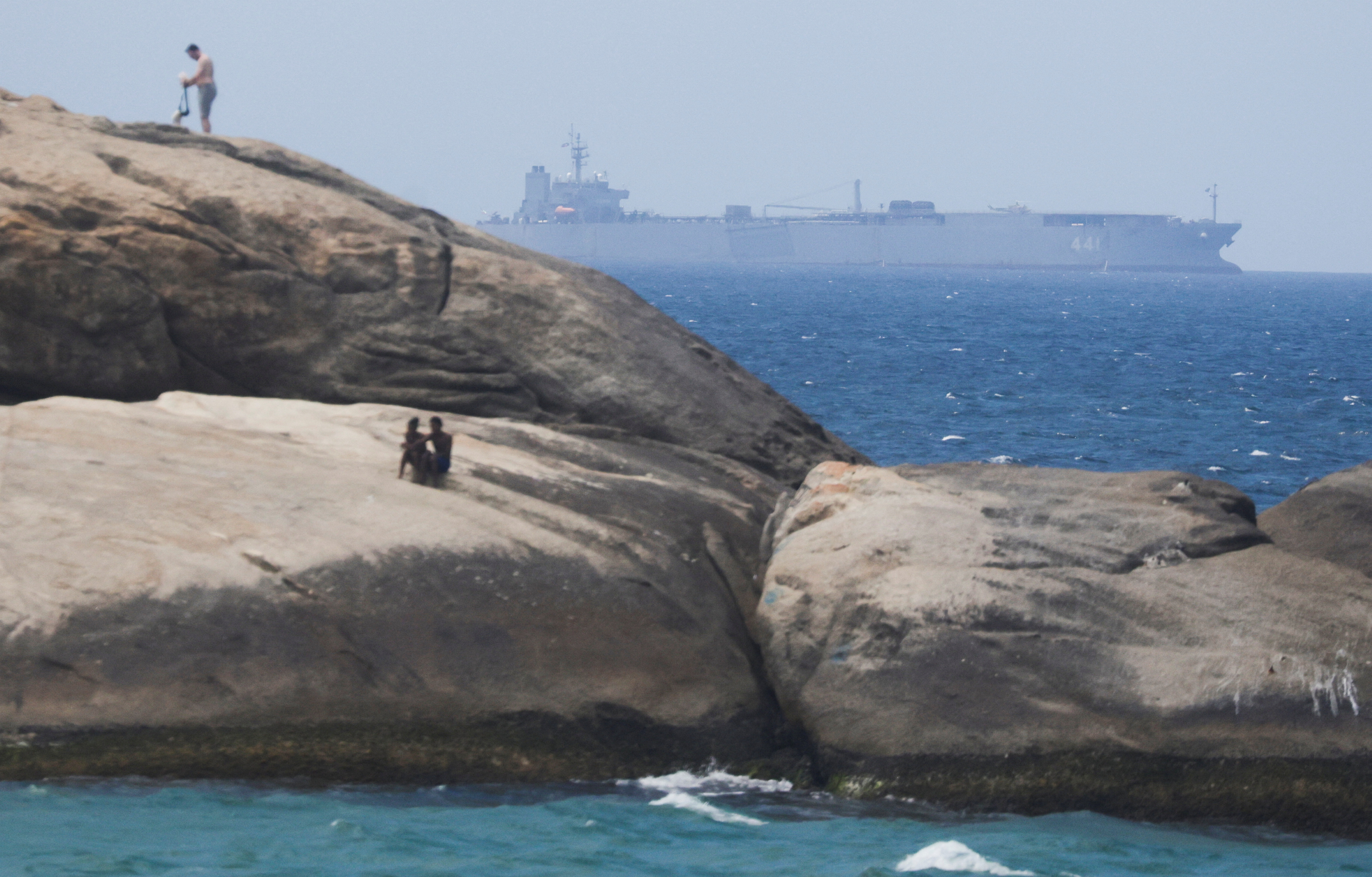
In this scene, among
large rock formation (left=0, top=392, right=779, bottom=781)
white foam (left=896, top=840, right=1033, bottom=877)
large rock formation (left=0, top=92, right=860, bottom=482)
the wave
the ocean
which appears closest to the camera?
the ocean

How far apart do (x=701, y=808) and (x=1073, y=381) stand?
141ft

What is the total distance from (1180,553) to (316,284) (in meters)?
10.9

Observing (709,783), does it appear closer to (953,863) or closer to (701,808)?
(701,808)

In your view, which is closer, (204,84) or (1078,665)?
(1078,665)

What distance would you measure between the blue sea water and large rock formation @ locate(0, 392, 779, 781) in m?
20.2

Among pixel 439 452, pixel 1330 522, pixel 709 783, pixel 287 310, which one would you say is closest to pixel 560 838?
pixel 709 783

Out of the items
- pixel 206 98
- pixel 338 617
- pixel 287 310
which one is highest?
pixel 206 98

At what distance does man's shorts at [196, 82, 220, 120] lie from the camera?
21531mm

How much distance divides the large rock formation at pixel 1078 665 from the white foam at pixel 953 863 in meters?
→ 1.14

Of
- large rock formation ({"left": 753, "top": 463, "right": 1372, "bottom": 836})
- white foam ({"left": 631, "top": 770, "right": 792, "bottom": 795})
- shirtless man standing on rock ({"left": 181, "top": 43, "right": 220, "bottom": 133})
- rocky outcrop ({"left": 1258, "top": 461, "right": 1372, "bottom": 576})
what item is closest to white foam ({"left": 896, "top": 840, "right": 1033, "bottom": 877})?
large rock formation ({"left": 753, "top": 463, "right": 1372, "bottom": 836})

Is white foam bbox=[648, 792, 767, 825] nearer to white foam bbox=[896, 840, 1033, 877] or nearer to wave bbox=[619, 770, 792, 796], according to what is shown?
wave bbox=[619, 770, 792, 796]

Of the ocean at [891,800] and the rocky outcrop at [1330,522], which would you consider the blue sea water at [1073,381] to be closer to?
A: the ocean at [891,800]

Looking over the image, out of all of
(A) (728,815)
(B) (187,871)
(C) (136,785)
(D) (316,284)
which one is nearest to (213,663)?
(C) (136,785)

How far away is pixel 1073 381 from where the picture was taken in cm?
5175
